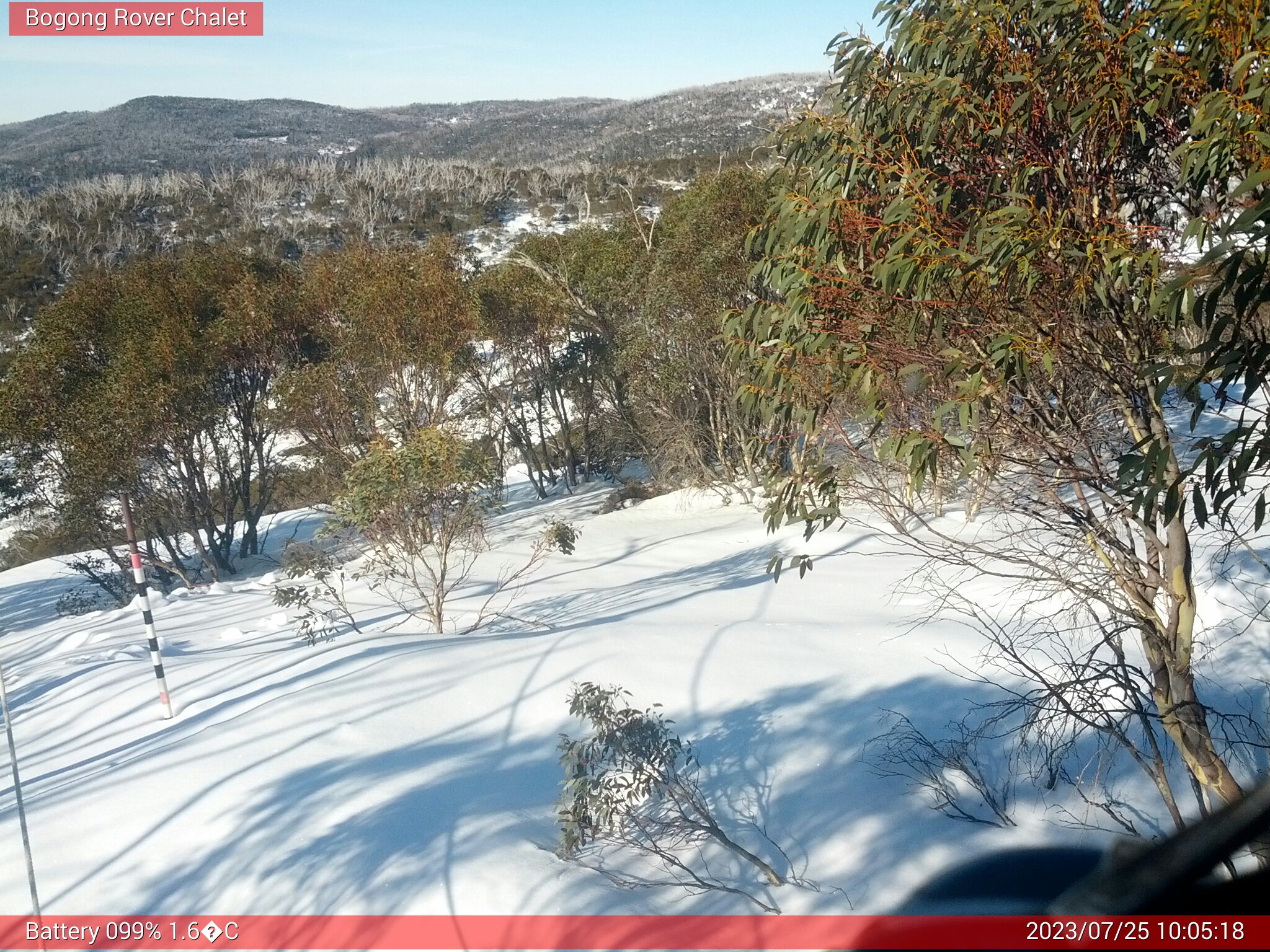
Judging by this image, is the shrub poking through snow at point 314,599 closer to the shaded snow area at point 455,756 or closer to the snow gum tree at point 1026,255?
the shaded snow area at point 455,756

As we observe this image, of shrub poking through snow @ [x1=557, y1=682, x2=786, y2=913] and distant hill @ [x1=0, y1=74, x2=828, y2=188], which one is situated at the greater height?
distant hill @ [x1=0, y1=74, x2=828, y2=188]

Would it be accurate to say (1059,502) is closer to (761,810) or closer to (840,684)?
(761,810)

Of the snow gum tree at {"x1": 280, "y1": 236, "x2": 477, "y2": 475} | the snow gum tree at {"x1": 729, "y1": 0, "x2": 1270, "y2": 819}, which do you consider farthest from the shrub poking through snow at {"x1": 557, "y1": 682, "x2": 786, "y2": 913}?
the snow gum tree at {"x1": 280, "y1": 236, "x2": 477, "y2": 475}

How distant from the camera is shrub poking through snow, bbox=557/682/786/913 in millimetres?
3942

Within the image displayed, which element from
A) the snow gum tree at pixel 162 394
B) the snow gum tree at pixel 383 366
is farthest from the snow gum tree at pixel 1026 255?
the snow gum tree at pixel 162 394

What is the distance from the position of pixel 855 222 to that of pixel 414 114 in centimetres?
8857

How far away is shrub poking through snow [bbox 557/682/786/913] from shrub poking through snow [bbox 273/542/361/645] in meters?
5.02

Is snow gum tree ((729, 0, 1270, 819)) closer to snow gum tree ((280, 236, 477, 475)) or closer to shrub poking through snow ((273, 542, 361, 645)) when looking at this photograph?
shrub poking through snow ((273, 542, 361, 645))

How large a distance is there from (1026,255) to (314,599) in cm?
898

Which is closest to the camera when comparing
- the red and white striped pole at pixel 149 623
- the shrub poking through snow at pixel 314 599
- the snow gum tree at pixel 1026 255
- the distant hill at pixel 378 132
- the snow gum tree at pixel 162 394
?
the snow gum tree at pixel 1026 255

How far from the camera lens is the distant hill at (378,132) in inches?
1976

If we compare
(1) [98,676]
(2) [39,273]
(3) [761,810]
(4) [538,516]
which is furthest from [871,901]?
(2) [39,273]

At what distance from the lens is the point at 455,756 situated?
16.9 feet

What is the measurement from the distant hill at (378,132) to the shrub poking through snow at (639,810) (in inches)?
1344
